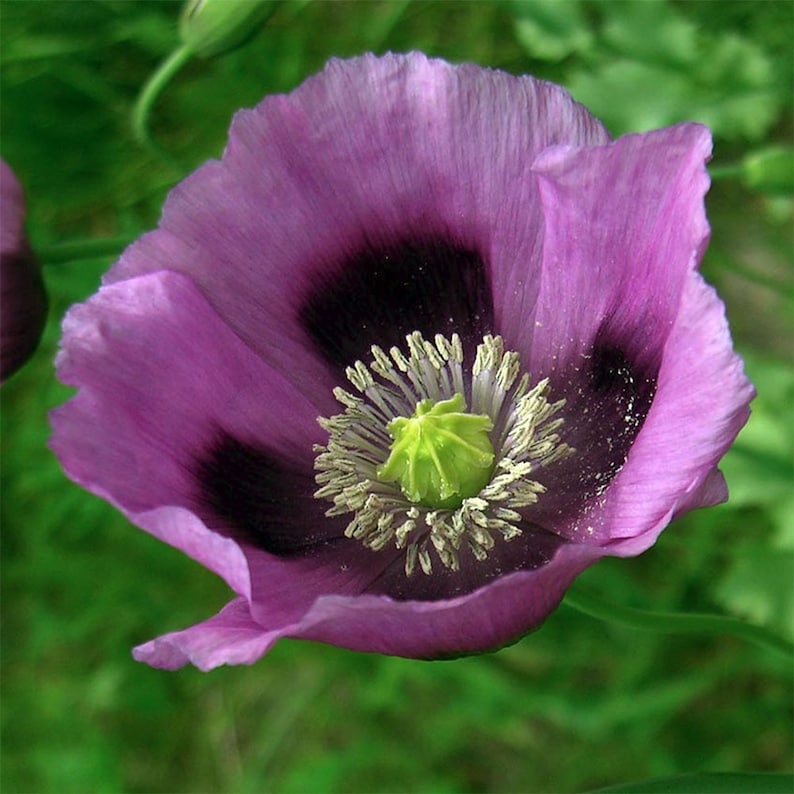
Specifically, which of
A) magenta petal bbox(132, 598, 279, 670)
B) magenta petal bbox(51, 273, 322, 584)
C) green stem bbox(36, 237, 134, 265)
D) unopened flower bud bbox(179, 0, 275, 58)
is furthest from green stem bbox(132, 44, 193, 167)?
magenta petal bbox(132, 598, 279, 670)

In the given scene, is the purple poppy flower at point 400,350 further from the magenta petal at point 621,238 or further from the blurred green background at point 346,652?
the blurred green background at point 346,652

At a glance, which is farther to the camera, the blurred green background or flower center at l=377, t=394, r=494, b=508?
the blurred green background

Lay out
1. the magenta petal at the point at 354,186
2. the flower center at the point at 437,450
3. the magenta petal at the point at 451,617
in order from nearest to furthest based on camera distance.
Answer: the magenta petal at the point at 451,617 < the magenta petal at the point at 354,186 < the flower center at the point at 437,450

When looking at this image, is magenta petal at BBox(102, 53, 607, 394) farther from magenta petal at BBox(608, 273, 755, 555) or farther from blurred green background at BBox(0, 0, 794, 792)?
blurred green background at BBox(0, 0, 794, 792)

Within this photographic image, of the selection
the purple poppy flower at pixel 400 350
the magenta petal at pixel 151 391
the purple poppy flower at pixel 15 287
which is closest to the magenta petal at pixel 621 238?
the purple poppy flower at pixel 400 350

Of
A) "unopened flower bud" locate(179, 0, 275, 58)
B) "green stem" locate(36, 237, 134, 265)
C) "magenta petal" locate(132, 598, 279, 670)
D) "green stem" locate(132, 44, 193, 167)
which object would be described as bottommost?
"magenta petal" locate(132, 598, 279, 670)

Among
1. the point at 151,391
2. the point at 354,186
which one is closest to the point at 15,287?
the point at 151,391

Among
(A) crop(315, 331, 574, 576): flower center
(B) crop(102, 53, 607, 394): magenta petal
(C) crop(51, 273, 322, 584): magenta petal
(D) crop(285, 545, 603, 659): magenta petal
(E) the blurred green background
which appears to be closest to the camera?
(D) crop(285, 545, 603, 659): magenta petal
